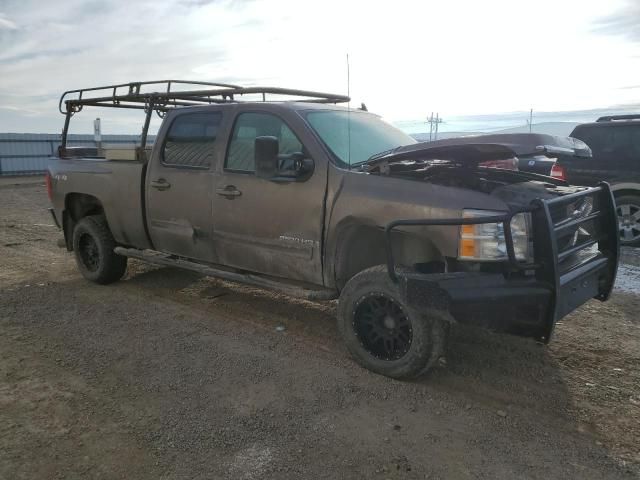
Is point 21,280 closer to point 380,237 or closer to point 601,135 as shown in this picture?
point 380,237

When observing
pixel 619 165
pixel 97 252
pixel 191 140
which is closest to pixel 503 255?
pixel 191 140

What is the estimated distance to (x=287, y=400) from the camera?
339 centimetres

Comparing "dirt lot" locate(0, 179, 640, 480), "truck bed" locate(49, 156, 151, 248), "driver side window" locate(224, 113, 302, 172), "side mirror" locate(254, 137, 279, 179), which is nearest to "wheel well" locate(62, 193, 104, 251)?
"truck bed" locate(49, 156, 151, 248)

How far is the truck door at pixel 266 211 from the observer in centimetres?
400

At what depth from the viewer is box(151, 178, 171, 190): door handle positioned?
4984mm

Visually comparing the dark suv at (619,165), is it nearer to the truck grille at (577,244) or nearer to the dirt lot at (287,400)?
the dirt lot at (287,400)

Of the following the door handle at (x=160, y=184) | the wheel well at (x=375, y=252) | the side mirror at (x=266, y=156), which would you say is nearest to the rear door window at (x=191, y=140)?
the door handle at (x=160, y=184)

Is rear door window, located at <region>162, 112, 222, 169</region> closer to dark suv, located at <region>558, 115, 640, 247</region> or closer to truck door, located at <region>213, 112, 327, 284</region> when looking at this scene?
truck door, located at <region>213, 112, 327, 284</region>

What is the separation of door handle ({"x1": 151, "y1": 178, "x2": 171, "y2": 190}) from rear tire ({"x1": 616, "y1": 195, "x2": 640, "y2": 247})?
21.9 ft

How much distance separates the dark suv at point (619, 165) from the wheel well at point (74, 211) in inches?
259

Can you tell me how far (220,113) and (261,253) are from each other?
135cm

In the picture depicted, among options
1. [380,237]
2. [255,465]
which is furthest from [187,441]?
[380,237]

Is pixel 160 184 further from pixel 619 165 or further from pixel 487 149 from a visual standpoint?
pixel 619 165

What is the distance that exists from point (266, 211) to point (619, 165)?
641 cm
